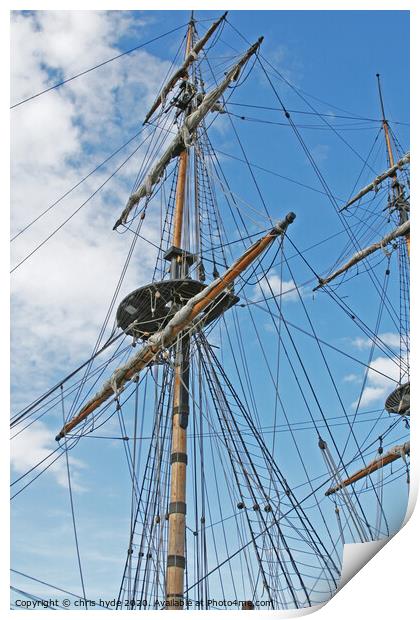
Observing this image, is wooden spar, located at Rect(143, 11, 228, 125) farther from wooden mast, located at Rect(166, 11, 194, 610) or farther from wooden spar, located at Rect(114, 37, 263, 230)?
wooden mast, located at Rect(166, 11, 194, 610)

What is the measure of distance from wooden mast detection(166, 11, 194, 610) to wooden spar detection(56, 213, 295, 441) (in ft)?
0.59

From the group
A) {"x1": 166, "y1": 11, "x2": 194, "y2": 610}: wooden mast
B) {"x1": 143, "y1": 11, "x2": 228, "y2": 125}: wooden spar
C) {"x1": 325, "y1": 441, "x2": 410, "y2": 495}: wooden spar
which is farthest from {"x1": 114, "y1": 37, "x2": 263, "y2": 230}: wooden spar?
{"x1": 325, "y1": 441, "x2": 410, "y2": 495}: wooden spar

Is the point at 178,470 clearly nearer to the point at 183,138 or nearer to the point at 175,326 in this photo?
the point at 175,326

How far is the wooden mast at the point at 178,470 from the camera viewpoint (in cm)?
586

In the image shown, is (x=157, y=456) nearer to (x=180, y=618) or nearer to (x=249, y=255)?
(x=249, y=255)

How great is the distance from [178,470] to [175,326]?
64.3 inches

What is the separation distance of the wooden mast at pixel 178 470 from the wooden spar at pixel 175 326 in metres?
0.18

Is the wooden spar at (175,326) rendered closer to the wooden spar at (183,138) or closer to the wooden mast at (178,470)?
the wooden mast at (178,470)

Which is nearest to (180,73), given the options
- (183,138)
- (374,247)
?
(183,138)

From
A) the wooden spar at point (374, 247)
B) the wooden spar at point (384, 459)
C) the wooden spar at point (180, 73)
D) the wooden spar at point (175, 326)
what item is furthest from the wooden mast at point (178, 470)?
the wooden spar at point (374, 247)

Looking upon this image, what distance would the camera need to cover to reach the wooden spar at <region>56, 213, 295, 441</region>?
271 inches

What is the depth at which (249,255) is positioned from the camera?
6.97m

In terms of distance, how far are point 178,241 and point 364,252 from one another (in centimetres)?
415
